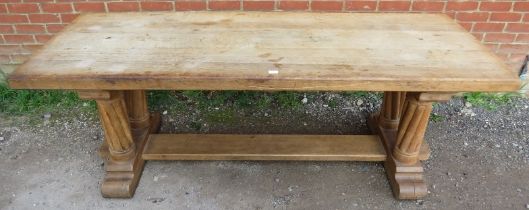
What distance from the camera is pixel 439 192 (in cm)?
230

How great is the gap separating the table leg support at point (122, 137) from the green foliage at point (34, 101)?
2.20 ft

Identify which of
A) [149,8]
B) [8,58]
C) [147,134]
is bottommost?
[147,134]

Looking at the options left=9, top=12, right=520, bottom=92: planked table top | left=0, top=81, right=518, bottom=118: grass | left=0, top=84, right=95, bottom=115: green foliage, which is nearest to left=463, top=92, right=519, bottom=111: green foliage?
left=0, top=81, right=518, bottom=118: grass

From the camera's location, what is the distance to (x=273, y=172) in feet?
7.98

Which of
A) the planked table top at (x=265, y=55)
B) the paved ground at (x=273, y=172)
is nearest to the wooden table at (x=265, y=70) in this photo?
the planked table top at (x=265, y=55)

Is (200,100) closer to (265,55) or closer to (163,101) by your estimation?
(163,101)

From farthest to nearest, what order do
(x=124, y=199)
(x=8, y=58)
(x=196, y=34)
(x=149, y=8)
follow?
(x=8, y=58) < (x=149, y=8) < (x=124, y=199) < (x=196, y=34)

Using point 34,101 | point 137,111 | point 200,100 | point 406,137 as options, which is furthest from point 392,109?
point 34,101

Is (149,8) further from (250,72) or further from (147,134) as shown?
(250,72)

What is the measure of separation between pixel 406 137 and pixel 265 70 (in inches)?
35.3

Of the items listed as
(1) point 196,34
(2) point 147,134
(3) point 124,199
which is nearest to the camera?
(1) point 196,34

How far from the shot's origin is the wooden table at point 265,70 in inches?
66.3

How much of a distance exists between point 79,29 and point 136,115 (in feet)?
1.98

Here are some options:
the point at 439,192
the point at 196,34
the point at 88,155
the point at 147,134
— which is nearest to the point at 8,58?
the point at 88,155
